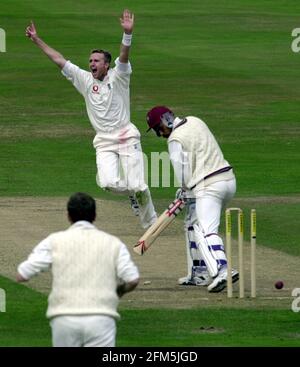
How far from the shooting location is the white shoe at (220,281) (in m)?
16.3

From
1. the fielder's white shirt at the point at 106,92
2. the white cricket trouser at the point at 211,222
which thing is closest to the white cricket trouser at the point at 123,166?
the fielder's white shirt at the point at 106,92

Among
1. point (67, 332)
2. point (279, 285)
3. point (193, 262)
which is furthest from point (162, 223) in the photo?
point (67, 332)

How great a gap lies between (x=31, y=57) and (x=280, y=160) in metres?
15.2

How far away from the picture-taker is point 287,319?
1505cm

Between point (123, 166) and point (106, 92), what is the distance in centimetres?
98

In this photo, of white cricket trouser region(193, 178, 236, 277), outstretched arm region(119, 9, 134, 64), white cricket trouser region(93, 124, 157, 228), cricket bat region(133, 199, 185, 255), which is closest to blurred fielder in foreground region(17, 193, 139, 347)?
white cricket trouser region(193, 178, 236, 277)

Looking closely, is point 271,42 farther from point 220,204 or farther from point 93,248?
point 93,248

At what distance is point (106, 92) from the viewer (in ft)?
63.2

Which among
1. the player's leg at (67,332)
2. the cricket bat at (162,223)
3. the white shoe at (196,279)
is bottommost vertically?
the white shoe at (196,279)

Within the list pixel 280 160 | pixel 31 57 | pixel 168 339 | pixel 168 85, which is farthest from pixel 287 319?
pixel 31 57

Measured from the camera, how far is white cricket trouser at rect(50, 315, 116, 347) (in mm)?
10797

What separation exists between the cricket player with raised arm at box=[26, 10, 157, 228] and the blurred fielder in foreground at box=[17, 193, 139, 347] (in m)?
8.08

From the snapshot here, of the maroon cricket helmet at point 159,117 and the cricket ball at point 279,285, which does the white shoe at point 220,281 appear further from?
the maroon cricket helmet at point 159,117

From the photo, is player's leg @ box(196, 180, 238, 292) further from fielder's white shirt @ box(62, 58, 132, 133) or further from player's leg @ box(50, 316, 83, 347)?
player's leg @ box(50, 316, 83, 347)
